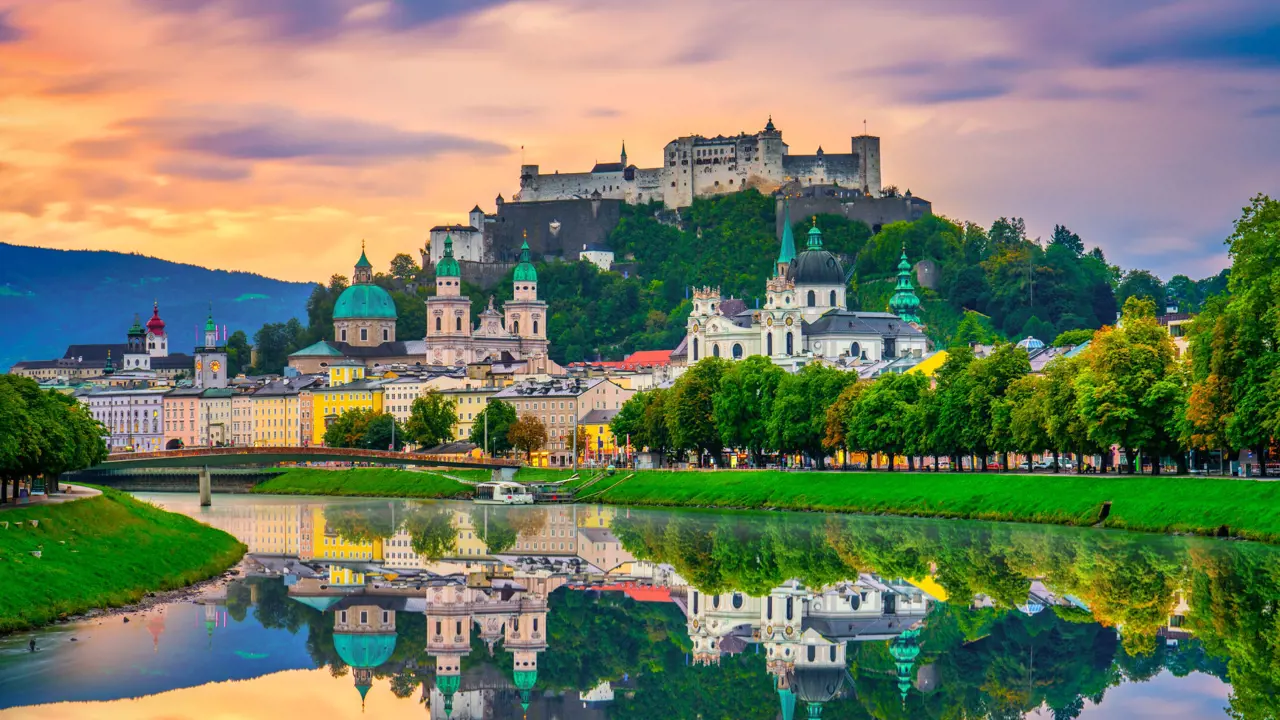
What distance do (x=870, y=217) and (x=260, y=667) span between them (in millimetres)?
142356

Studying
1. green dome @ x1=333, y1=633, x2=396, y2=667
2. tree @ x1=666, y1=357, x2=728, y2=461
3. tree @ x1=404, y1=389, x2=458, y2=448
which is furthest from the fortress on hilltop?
green dome @ x1=333, y1=633, x2=396, y2=667

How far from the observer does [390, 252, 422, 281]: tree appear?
194875 mm

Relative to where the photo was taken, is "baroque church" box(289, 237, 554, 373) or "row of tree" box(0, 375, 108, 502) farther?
"baroque church" box(289, 237, 554, 373)

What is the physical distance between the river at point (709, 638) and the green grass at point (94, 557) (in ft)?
3.13

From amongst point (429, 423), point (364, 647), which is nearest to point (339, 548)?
point (364, 647)

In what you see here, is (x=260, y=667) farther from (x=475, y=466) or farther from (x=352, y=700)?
(x=475, y=466)

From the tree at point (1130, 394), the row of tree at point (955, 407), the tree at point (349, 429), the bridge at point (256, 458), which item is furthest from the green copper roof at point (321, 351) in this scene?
the tree at point (1130, 394)

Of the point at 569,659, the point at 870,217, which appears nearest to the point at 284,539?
the point at 569,659

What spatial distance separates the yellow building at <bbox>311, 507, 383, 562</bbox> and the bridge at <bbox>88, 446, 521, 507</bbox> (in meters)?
22.2

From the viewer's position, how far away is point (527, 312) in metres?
A: 174

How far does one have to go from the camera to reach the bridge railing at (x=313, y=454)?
9425 cm

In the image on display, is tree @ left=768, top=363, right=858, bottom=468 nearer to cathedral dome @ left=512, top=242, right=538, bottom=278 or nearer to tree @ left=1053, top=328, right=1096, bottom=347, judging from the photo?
tree @ left=1053, top=328, right=1096, bottom=347

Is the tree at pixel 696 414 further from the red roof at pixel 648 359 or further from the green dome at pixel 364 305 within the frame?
the green dome at pixel 364 305

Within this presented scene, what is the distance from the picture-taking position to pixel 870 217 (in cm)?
17112
